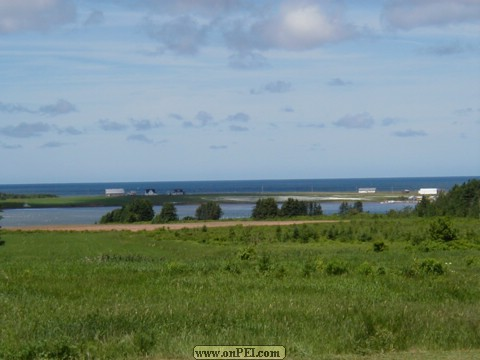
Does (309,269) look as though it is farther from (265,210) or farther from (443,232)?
(265,210)

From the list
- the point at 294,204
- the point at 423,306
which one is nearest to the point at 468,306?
the point at 423,306

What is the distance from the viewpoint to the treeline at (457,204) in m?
58.1

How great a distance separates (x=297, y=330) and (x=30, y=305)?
4.75 m

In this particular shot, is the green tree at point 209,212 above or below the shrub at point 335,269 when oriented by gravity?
below

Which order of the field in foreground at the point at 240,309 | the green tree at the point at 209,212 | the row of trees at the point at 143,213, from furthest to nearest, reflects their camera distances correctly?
the green tree at the point at 209,212 < the row of trees at the point at 143,213 < the field in foreground at the point at 240,309

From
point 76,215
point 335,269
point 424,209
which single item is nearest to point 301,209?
point 424,209

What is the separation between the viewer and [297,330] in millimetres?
10414

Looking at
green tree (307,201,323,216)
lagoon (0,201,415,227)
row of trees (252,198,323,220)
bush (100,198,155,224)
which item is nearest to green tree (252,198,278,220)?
row of trees (252,198,323,220)

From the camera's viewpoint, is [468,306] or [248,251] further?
[248,251]

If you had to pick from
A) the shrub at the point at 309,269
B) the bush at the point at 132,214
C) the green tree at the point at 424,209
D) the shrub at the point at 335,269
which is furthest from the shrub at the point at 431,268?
the bush at the point at 132,214

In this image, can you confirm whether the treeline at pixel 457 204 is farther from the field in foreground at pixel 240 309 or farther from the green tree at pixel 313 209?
the field in foreground at pixel 240 309

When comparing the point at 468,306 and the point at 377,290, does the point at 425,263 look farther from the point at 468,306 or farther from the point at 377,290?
the point at 468,306

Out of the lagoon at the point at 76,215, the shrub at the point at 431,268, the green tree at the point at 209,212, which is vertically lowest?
the lagoon at the point at 76,215

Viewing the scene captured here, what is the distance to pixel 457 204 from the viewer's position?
5997cm
